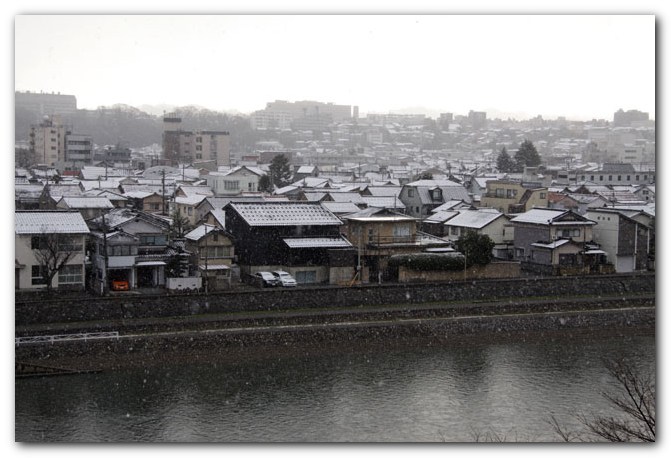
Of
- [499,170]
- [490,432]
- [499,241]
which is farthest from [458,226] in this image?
[499,170]

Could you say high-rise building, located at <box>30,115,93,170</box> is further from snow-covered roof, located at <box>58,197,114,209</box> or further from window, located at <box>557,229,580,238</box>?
window, located at <box>557,229,580,238</box>

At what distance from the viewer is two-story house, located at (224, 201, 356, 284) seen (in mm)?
8797

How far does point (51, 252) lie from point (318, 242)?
9.27 feet

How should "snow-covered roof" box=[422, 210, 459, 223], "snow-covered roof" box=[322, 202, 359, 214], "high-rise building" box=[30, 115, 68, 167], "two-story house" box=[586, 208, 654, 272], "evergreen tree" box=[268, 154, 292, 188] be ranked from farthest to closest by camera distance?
"high-rise building" box=[30, 115, 68, 167] < "evergreen tree" box=[268, 154, 292, 188] < "snow-covered roof" box=[422, 210, 459, 223] < "snow-covered roof" box=[322, 202, 359, 214] < "two-story house" box=[586, 208, 654, 272]

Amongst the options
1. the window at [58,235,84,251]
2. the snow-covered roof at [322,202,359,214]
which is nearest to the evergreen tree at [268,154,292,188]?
the snow-covered roof at [322,202,359,214]

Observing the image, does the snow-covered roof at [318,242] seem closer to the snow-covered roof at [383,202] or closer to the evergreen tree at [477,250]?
the evergreen tree at [477,250]

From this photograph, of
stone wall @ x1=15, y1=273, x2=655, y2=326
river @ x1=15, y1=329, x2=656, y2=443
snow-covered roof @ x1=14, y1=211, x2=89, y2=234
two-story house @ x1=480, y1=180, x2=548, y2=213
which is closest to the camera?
river @ x1=15, y1=329, x2=656, y2=443

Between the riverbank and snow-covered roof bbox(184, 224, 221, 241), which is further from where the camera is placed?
snow-covered roof bbox(184, 224, 221, 241)

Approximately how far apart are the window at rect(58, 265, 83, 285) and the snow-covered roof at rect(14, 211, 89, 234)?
14.0 inches

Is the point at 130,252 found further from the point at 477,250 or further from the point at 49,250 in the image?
the point at 477,250

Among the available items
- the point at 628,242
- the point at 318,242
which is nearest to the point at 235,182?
the point at 318,242

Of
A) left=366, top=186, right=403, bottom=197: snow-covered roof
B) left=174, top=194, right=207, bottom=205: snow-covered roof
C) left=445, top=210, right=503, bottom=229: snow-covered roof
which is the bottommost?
left=445, top=210, right=503, bottom=229: snow-covered roof

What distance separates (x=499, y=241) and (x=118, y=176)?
29.5 feet

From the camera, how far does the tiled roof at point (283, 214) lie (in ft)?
29.4
